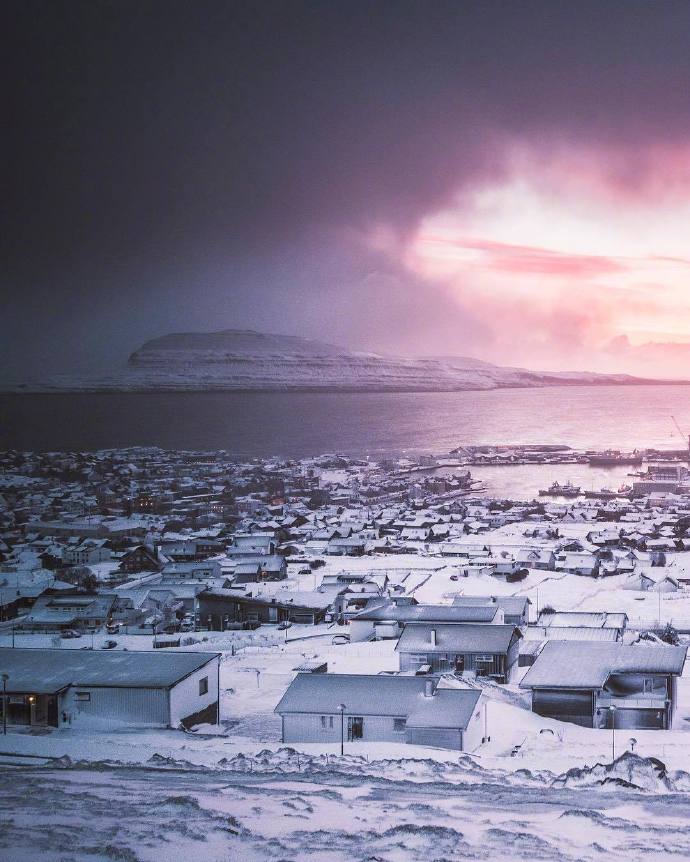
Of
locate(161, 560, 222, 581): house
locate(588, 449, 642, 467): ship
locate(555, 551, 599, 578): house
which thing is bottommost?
locate(161, 560, 222, 581): house

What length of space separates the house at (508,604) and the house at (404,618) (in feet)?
0.40

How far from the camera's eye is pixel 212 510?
1239 centimetres

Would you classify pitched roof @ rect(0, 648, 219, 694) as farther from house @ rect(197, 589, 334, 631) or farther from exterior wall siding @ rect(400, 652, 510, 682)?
house @ rect(197, 589, 334, 631)

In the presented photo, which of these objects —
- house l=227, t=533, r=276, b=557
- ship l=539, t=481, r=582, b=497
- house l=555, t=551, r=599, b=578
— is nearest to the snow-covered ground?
house l=555, t=551, r=599, b=578

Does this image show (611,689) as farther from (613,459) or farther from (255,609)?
(613,459)

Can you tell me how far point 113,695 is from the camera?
186 inches

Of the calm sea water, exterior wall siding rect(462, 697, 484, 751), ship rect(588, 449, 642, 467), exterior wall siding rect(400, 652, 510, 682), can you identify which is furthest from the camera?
ship rect(588, 449, 642, 467)

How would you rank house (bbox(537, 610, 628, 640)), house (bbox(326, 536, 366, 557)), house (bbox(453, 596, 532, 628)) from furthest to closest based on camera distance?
1. house (bbox(326, 536, 366, 557))
2. house (bbox(453, 596, 532, 628))
3. house (bbox(537, 610, 628, 640))

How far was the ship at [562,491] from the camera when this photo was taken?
46.4 ft

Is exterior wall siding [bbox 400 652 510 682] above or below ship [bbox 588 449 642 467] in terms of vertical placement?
below

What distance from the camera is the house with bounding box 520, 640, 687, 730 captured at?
482 cm

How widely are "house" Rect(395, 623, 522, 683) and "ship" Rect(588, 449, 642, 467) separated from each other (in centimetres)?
1135

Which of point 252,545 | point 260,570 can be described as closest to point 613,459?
point 252,545

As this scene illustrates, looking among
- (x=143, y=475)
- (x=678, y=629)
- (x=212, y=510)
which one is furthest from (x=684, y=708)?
(x=143, y=475)
